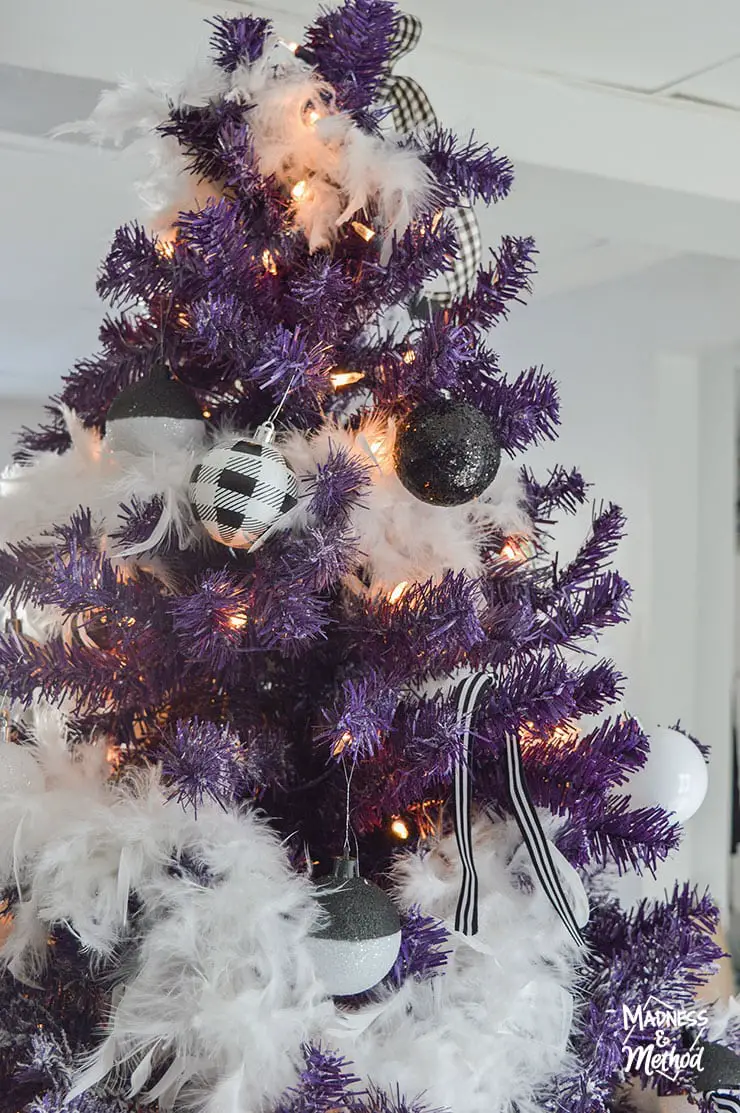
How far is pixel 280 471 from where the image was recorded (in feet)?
2.53

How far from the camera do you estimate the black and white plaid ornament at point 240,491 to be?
75 cm

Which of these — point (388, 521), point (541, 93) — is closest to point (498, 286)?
point (388, 521)

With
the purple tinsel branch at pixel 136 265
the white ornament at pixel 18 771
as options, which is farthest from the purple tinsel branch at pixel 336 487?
the white ornament at pixel 18 771

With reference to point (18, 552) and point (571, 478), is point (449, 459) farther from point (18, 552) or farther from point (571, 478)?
point (18, 552)

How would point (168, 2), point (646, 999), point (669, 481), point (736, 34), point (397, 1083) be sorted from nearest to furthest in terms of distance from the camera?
point (397, 1083), point (646, 999), point (168, 2), point (736, 34), point (669, 481)

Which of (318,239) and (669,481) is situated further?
(669,481)

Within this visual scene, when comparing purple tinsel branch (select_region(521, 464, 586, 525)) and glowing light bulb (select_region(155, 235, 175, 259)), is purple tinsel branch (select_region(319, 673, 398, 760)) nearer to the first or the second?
purple tinsel branch (select_region(521, 464, 586, 525))

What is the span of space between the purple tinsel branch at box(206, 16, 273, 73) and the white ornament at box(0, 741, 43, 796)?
0.57m

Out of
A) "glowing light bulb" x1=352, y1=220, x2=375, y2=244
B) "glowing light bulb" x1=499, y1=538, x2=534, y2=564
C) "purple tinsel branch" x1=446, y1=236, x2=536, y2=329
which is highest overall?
"glowing light bulb" x1=352, y1=220, x2=375, y2=244

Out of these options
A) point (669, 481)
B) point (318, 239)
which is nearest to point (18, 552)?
point (318, 239)

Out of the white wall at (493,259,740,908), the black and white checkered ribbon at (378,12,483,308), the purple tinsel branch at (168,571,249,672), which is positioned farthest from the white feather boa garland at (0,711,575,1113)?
the white wall at (493,259,740,908)

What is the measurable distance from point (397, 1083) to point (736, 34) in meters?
1.35

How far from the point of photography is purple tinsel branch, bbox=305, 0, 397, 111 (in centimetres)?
84

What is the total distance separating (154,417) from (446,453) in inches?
9.0
